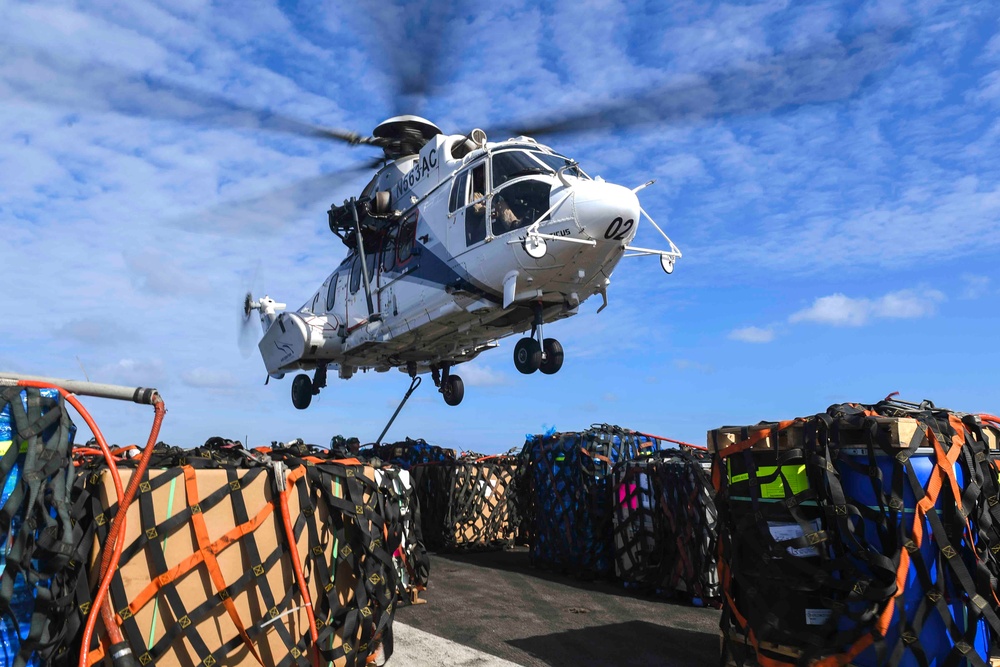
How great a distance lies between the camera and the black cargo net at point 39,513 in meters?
3.58

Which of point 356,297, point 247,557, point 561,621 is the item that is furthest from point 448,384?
point 247,557

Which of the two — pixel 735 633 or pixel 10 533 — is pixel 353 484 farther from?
pixel 735 633

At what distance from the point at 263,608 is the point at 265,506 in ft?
2.05

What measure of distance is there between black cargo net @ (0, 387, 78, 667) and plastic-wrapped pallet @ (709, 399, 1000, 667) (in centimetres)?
405

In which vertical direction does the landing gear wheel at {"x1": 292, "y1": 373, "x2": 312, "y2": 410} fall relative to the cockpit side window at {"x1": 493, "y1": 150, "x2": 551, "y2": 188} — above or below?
below

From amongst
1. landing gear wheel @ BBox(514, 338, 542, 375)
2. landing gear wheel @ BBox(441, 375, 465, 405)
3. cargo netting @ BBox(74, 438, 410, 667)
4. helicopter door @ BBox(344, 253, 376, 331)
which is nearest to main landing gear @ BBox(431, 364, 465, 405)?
landing gear wheel @ BBox(441, 375, 465, 405)

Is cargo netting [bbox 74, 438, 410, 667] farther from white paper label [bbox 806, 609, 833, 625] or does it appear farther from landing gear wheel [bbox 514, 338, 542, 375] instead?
landing gear wheel [bbox 514, 338, 542, 375]

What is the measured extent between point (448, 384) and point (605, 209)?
8.61 metres

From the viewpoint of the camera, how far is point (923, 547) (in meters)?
4.21

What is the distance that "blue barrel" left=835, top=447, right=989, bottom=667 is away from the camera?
4160 millimetres

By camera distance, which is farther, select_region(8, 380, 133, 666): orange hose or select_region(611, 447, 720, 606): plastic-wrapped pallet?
select_region(611, 447, 720, 606): plastic-wrapped pallet

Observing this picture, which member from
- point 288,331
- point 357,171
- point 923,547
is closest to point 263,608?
point 923,547

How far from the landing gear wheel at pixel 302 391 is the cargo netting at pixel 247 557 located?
52.5ft

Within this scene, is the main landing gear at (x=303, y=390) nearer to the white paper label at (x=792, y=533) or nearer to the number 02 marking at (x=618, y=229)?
the number 02 marking at (x=618, y=229)
